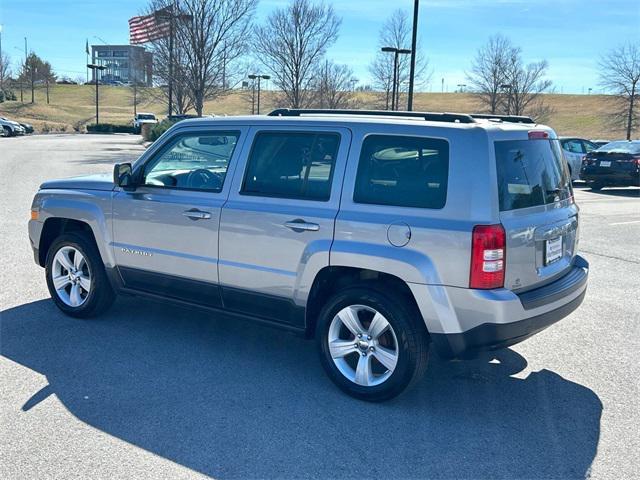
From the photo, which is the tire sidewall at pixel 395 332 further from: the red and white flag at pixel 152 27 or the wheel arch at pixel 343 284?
the red and white flag at pixel 152 27

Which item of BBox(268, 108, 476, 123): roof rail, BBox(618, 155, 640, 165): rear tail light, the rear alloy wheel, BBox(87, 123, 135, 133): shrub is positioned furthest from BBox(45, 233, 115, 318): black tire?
BBox(87, 123, 135, 133): shrub

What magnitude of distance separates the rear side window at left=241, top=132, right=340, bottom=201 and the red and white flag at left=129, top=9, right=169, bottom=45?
87.7ft

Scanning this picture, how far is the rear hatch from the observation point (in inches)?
156

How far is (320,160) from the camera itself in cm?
450

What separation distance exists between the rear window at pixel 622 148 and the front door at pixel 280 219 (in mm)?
16741

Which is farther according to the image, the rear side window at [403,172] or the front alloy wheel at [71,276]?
the front alloy wheel at [71,276]

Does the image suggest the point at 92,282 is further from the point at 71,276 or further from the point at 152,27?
the point at 152,27

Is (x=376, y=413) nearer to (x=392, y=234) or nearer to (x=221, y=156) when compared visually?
(x=392, y=234)

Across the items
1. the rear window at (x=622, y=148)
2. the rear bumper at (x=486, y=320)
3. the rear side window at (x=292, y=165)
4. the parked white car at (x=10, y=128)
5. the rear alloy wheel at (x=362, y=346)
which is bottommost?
the rear alloy wheel at (x=362, y=346)

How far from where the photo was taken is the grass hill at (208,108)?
6656 cm

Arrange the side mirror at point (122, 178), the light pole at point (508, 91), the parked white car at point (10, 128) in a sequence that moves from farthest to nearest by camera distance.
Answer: the parked white car at point (10, 128)
the light pole at point (508, 91)
the side mirror at point (122, 178)

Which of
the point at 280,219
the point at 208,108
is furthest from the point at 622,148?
the point at 208,108

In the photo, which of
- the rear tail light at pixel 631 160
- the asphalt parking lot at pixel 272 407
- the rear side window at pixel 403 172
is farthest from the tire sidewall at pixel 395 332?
the rear tail light at pixel 631 160

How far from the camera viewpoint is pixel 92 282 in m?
5.71
